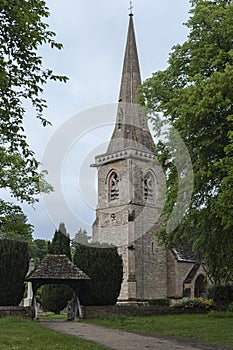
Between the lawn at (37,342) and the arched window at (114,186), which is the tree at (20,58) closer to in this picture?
the lawn at (37,342)

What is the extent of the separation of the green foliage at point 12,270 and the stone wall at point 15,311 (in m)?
0.63

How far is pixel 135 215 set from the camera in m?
36.1

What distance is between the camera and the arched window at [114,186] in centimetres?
3831

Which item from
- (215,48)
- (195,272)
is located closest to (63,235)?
(195,272)

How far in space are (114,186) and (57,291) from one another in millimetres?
12099

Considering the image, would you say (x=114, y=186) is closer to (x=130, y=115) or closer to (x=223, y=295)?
(x=130, y=115)

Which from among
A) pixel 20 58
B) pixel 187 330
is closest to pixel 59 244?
pixel 187 330

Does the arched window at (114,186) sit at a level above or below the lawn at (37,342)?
above

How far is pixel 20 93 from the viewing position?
814cm

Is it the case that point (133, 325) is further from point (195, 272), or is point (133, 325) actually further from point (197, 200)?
point (195, 272)

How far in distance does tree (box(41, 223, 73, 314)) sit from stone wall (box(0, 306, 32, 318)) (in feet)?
25.8

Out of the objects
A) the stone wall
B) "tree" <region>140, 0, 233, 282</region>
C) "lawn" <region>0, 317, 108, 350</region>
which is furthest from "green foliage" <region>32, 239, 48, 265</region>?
"lawn" <region>0, 317, 108, 350</region>

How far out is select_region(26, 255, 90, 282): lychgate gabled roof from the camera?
21.2m

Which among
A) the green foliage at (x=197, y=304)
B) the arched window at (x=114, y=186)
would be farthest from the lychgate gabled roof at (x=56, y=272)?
the arched window at (x=114, y=186)
